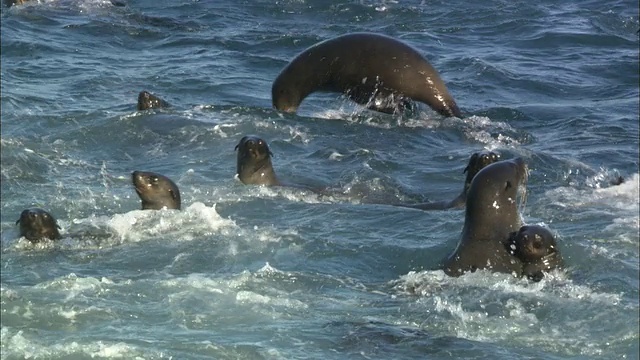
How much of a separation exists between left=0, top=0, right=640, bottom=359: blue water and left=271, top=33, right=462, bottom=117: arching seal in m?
0.22

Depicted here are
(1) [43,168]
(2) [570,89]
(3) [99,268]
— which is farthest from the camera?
(2) [570,89]

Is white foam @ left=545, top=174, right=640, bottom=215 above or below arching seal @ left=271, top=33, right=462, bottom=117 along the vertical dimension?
below

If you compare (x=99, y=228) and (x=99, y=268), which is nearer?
(x=99, y=268)

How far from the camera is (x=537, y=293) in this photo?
918 cm

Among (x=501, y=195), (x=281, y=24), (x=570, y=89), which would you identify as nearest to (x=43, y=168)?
(x=501, y=195)

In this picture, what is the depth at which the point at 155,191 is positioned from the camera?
11492 mm

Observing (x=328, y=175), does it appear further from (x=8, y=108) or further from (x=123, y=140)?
(x=8, y=108)

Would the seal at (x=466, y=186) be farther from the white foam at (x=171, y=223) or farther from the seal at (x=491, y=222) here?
the white foam at (x=171, y=223)

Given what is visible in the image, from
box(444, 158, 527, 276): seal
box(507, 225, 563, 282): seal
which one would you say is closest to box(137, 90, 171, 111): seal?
box(444, 158, 527, 276): seal

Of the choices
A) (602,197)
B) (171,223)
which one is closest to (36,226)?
(171,223)

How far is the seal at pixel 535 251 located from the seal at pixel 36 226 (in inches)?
134

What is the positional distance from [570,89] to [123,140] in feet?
19.7

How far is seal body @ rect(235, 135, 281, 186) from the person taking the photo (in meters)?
12.4

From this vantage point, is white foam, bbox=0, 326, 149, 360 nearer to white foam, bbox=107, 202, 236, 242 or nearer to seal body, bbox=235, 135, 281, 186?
white foam, bbox=107, 202, 236, 242
